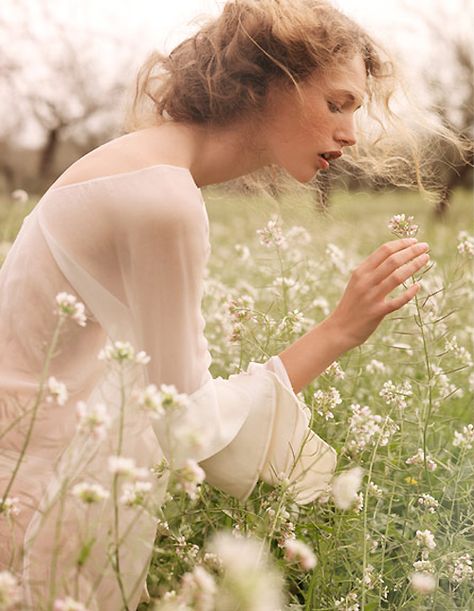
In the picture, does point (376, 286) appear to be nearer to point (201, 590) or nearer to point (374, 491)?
point (374, 491)

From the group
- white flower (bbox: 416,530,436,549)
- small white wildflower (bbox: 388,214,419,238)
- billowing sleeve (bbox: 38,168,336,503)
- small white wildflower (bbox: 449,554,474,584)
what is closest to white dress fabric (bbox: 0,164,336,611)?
billowing sleeve (bbox: 38,168,336,503)

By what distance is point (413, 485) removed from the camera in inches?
88.5

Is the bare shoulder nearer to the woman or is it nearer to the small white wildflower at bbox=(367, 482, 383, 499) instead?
the woman

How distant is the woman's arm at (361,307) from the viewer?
169cm

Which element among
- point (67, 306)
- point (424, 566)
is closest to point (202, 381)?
point (67, 306)

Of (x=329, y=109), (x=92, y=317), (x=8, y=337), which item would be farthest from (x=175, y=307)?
(x=329, y=109)

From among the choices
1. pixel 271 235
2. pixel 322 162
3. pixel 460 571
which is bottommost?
pixel 460 571

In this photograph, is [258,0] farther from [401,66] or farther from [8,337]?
[8,337]

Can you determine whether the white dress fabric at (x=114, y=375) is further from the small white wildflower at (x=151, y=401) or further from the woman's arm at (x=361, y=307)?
the small white wildflower at (x=151, y=401)

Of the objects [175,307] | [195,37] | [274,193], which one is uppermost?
[195,37]

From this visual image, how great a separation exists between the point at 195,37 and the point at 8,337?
73cm

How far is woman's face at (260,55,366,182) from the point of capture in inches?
72.5

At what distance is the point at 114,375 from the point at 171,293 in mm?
172

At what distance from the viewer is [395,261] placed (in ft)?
5.49
